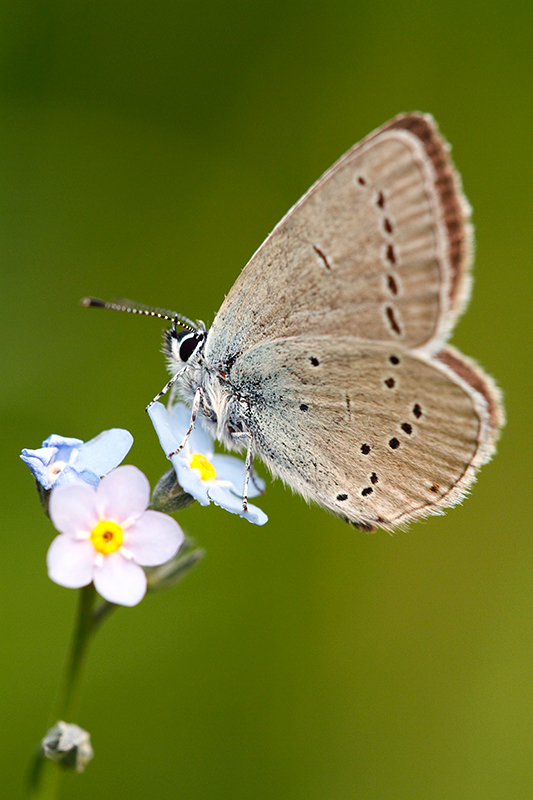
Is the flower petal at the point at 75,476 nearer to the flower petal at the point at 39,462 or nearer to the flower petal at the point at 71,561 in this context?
the flower petal at the point at 39,462

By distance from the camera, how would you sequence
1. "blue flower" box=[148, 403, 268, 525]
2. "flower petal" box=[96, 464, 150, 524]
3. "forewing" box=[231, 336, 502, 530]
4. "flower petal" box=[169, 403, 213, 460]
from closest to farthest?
"flower petal" box=[96, 464, 150, 524]
"blue flower" box=[148, 403, 268, 525]
"forewing" box=[231, 336, 502, 530]
"flower petal" box=[169, 403, 213, 460]

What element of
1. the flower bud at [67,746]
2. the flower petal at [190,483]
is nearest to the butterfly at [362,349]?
the flower petal at [190,483]

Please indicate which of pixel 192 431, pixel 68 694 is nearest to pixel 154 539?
pixel 68 694

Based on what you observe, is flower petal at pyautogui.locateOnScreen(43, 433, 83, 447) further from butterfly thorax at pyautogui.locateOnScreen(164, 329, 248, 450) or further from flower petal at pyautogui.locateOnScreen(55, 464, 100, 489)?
butterfly thorax at pyautogui.locateOnScreen(164, 329, 248, 450)

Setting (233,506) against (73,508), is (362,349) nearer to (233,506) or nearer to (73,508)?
(233,506)

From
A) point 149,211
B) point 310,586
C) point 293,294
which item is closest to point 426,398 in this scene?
point 293,294

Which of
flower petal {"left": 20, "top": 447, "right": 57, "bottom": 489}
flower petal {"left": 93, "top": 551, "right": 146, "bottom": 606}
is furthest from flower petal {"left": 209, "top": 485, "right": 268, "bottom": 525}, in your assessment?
flower petal {"left": 20, "top": 447, "right": 57, "bottom": 489}
